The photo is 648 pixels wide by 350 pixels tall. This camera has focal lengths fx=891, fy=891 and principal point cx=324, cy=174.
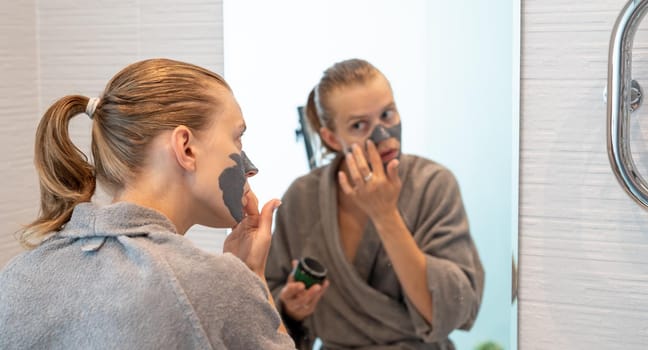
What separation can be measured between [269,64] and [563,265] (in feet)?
1.93

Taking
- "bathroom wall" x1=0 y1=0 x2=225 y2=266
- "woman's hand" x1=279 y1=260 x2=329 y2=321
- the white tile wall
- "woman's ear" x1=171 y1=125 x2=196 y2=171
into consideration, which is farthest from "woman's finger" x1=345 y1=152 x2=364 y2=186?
the white tile wall

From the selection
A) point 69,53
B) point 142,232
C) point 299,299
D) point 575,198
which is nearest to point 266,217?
point 142,232

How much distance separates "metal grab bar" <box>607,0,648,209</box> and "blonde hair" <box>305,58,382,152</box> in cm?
38

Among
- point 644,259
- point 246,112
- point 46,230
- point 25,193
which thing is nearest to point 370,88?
point 246,112

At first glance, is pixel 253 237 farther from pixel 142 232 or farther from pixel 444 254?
pixel 444 254

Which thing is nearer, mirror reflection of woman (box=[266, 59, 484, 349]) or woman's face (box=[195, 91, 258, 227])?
woman's face (box=[195, 91, 258, 227])

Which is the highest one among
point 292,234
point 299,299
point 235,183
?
point 235,183

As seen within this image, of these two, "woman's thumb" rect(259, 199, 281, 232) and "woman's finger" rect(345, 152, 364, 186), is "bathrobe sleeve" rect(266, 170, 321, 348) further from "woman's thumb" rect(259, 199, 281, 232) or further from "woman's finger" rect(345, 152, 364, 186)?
"woman's thumb" rect(259, 199, 281, 232)

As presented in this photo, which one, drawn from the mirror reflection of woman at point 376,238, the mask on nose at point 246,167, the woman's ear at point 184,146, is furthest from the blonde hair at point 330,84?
the woman's ear at point 184,146

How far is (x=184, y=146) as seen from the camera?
1.03 metres

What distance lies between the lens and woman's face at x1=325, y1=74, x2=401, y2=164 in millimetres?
1422

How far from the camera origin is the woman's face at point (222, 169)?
1056mm

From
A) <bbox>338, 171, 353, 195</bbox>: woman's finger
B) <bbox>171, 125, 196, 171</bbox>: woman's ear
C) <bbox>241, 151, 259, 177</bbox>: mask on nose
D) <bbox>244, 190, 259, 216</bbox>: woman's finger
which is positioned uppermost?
<bbox>171, 125, 196, 171</bbox>: woman's ear

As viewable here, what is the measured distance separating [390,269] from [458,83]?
313mm
